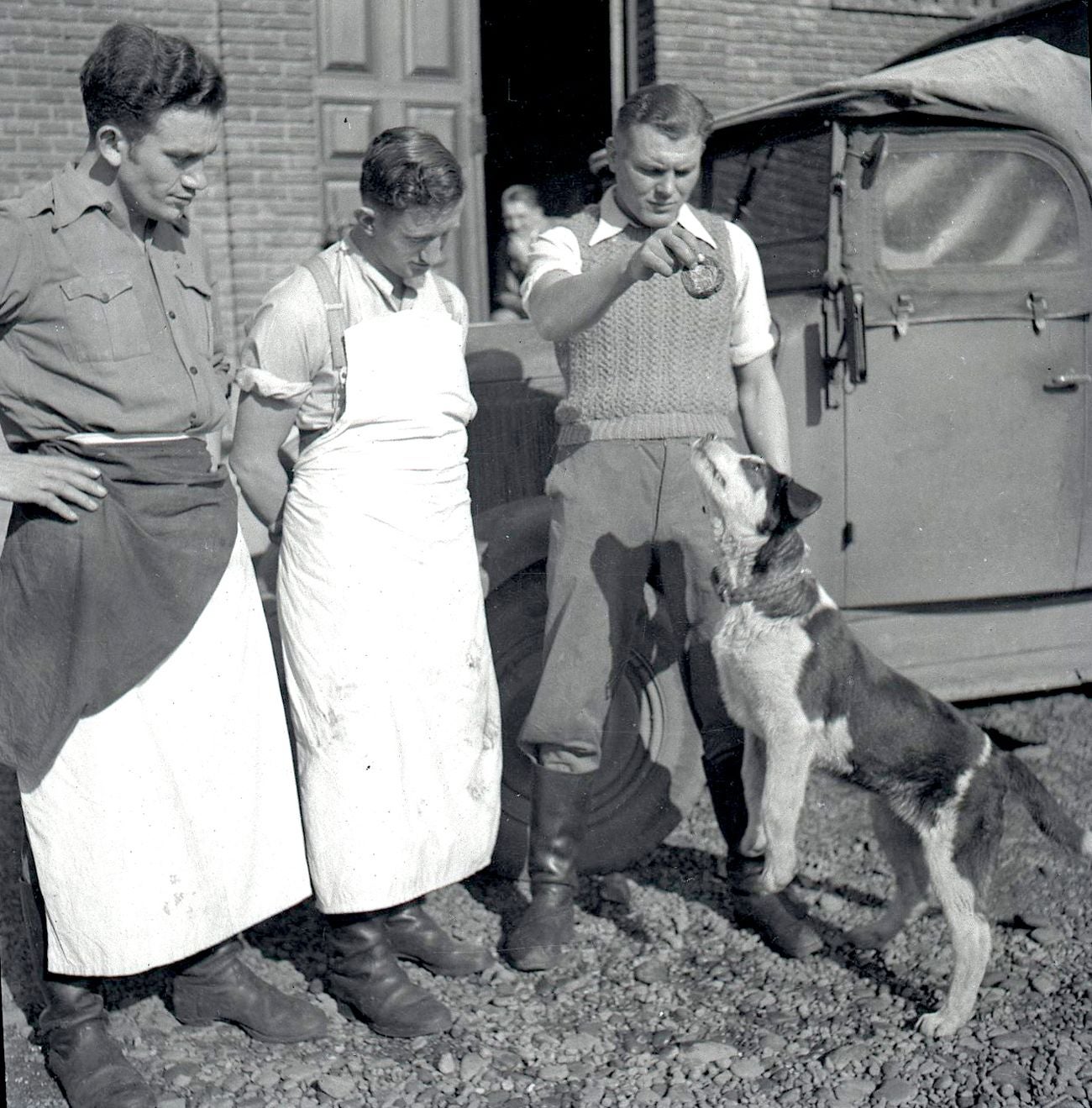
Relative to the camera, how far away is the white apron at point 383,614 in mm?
2850

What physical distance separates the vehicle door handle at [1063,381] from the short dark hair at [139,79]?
284 centimetres

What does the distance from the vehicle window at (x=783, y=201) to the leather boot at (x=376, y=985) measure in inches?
92.5

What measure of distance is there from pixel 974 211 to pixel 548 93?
610 cm

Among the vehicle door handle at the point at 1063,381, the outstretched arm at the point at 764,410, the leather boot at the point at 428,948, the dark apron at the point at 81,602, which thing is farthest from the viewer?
the vehicle door handle at the point at 1063,381

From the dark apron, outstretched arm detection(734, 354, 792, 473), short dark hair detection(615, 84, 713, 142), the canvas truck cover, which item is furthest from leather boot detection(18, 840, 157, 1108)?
the canvas truck cover

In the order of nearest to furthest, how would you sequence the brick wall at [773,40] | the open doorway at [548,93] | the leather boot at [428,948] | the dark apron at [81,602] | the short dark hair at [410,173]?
the dark apron at [81,602] → the short dark hair at [410,173] → the leather boot at [428,948] → the brick wall at [773,40] → the open doorway at [548,93]

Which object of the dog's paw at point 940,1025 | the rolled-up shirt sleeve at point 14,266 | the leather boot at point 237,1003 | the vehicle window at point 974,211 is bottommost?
the dog's paw at point 940,1025

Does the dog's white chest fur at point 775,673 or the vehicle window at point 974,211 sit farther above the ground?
the vehicle window at point 974,211

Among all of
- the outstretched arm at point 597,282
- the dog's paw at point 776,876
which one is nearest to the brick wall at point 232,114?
the outstretched arm at point 597,282

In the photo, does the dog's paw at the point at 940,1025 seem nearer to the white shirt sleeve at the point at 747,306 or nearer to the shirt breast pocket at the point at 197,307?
the white shirt sleeve at the point at 747,306

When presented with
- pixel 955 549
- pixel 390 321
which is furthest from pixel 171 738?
pixel 955 549

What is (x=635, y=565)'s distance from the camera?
10.5 ft

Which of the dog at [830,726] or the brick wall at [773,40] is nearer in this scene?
the dog at [830,726]

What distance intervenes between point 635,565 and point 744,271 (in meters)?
0.79
